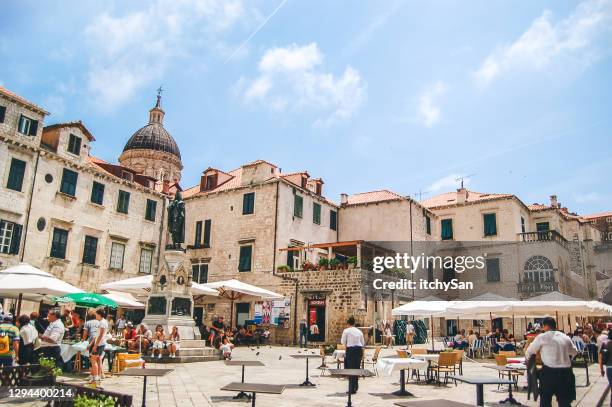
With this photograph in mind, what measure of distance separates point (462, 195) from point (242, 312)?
1867 cm

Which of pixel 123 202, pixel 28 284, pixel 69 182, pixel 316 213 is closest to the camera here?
Result: pixel 28 284

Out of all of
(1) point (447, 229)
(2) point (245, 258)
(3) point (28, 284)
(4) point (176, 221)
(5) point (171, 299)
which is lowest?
(5) point (171, 299)

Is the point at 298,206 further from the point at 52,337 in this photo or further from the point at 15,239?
the point at 52,337

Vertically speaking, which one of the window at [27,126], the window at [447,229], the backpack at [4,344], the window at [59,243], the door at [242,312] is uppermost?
the window at [27,126]

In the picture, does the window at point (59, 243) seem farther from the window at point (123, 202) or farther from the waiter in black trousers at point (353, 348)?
the waiter in black trousers at point (353, 348)

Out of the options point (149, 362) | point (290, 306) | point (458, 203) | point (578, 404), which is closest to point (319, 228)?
point (290, 306)

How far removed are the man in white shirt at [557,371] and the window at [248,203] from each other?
22.2 meters

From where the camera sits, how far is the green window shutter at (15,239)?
65.4ft

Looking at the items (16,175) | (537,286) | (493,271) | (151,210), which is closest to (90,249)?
(151,210)

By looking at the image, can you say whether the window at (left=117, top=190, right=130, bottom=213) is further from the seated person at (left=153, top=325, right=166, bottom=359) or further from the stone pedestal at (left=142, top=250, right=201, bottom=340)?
the seated person at (left=153, top=325, right=166, bottom=359)

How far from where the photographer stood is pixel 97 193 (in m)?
24.4

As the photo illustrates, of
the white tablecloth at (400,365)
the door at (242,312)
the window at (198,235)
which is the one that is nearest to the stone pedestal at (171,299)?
the white tablecloth at (400,365)

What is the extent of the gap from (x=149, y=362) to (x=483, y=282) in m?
Answer: 26.1

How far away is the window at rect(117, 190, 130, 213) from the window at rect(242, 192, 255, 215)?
6.25 metres
